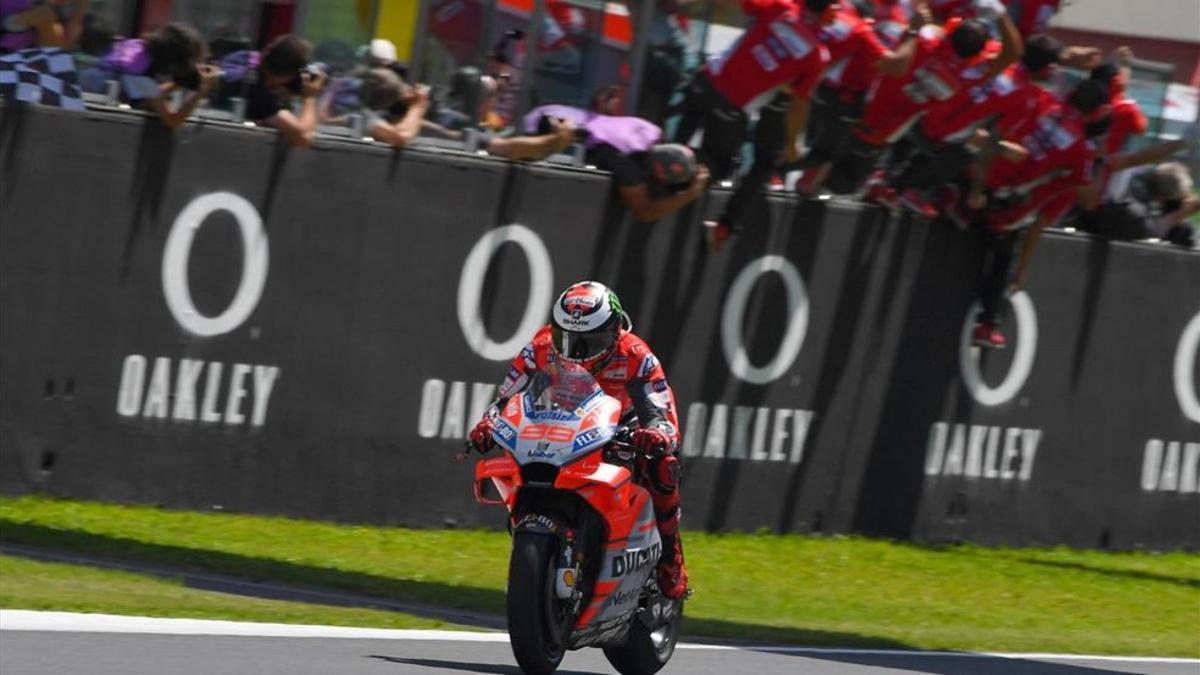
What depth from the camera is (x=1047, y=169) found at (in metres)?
16.2

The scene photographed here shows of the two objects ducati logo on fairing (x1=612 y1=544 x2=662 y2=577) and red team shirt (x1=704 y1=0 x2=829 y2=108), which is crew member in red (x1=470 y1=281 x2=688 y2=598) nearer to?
ducati logo on fairing (x1=612 y1=544 x2=662 y2=577)

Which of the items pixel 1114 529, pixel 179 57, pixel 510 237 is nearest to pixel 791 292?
pixel 510 237

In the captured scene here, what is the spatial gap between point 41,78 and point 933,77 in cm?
A: 585

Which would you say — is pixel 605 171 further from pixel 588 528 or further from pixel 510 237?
pixel 588 528

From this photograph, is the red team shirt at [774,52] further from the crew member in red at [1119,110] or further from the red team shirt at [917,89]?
the crew member in red at [1119,110]

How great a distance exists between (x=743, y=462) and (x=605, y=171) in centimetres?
240

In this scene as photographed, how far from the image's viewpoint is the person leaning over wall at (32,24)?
40.5 feet

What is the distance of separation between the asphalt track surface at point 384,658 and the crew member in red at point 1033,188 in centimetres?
517

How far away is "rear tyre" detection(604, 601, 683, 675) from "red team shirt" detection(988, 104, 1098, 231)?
7.32m

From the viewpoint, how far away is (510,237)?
1432 cm

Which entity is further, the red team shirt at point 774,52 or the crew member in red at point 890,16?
the crew member in red at point 890,16

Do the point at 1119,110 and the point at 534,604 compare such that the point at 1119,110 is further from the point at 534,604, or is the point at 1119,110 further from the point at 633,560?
the point at 534,604


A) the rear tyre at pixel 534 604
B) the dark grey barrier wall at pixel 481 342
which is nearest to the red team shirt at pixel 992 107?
the dark grey barrier wall at pixel 481 342

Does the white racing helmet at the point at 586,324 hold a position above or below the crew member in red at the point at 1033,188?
below
